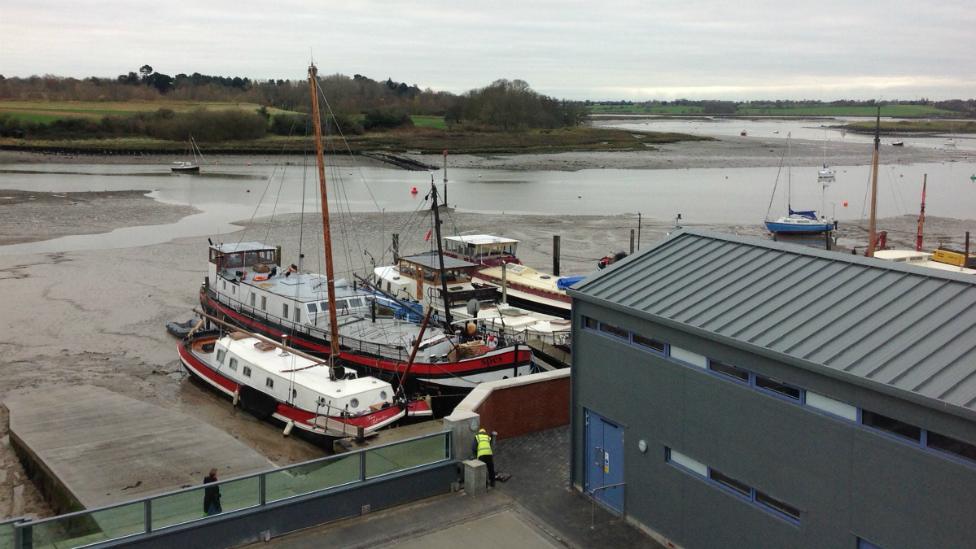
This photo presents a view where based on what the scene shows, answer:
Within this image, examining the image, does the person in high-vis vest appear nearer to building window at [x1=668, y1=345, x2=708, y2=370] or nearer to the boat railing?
the boat railing

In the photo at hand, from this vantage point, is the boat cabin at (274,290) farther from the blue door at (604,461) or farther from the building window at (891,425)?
the building window at (891,425)

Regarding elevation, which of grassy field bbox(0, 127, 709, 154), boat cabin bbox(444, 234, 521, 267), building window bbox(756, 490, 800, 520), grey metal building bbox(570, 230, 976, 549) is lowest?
boat cabin bbox(444, 234, 521, 267)

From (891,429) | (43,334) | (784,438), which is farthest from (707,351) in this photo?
(43,334)

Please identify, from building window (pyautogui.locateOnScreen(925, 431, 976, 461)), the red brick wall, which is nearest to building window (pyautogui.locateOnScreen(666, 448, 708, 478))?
building window (pyautogui.locateOnScreen(925, 431, 976, 461))

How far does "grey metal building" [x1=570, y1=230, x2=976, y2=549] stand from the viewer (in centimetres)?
1091

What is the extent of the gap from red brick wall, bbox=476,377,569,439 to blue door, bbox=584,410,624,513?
2281 mm

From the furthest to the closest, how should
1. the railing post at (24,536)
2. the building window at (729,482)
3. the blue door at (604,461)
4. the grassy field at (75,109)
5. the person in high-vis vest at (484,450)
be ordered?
the grassy field at (75,109) < the person in high-vis vest at (484,450) < the blue door at (604,461) < the building window at (729,482) < the railing post at (24,536)

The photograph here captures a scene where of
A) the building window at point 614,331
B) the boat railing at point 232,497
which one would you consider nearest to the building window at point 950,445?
the building window at point 614,331

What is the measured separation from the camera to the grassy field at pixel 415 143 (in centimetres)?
14300

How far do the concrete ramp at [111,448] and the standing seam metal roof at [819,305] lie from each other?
12524 mm

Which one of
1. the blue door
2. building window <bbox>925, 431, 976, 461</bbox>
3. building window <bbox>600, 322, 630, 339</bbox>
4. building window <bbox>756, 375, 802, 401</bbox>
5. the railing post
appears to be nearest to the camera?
building window <bbox>925, 431, 976, 461</bbox>

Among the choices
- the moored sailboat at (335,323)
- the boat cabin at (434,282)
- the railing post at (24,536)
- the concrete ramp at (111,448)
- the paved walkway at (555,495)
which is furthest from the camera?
the boat cabin at (434,282)

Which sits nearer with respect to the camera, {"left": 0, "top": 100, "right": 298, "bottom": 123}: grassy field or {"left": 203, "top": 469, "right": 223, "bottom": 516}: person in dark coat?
{"left": 203, "top": 469, "right": 223, "bottom": 516}: person in dark coat

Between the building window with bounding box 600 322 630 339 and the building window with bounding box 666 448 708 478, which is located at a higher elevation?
the building window with bounding box 600 322 630 339
